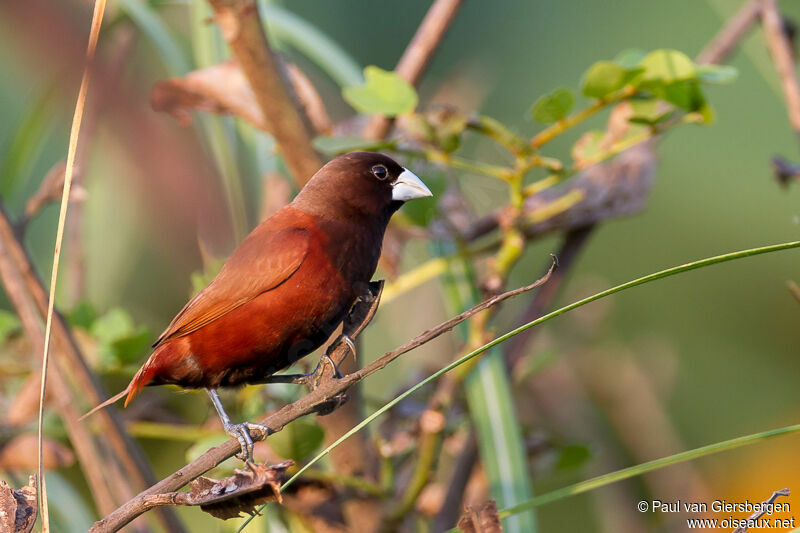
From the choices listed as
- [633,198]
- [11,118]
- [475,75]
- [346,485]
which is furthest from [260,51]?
[11,118]

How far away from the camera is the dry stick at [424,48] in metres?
2.02

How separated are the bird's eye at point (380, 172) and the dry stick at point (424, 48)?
47 cm

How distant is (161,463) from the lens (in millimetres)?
2717

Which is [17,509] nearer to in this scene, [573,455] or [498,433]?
[498,433]

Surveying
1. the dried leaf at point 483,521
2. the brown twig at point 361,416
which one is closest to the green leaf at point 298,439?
the brown twig at point 361,416

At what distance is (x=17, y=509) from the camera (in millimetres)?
962

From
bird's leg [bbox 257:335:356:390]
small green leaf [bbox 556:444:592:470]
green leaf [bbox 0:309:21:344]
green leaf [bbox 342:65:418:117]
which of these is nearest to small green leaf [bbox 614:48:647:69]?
green leaf [bbox 342:65:418:117]

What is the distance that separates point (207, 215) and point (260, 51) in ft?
2.14

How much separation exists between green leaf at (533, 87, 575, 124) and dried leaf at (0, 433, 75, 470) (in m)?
1.34

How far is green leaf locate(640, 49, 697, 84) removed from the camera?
1.60m

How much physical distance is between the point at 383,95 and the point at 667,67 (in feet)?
1.74

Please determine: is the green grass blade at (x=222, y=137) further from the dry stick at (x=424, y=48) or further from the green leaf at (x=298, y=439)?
the green leaf at (x=298, y=439)

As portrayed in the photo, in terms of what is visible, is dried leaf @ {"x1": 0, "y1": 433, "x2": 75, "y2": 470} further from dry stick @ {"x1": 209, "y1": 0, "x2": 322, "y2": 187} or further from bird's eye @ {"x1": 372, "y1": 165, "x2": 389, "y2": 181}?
bird's eye @ {"x1": 372, "y1": 165, "x2": 389, "y2": 181}

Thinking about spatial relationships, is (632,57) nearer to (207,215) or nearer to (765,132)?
(207,215)
